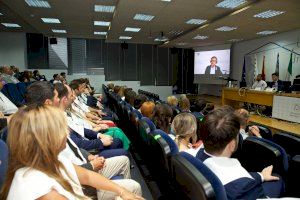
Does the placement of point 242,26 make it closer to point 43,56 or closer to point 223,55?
point 223,55

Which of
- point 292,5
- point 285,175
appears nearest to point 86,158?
point 285,175

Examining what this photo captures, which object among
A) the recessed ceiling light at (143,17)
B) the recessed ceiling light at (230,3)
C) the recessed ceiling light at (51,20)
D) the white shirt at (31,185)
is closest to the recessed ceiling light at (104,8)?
the recessed ceiling light at (143,17)

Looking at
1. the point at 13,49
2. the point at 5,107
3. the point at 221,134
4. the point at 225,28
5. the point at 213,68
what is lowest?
the point at 5,107

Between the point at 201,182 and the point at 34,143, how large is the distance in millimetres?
796

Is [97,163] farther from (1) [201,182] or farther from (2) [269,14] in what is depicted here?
(2) [269,14]

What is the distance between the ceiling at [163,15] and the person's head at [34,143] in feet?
18.2

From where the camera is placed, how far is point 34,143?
1.10m

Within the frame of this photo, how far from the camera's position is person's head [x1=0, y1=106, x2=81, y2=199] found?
1.10 meters

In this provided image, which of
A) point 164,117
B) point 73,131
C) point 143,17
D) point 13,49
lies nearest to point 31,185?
point 73,131

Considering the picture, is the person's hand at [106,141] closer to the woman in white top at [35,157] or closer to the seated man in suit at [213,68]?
the woman in white top at [35,157]

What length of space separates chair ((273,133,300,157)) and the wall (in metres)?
12.4

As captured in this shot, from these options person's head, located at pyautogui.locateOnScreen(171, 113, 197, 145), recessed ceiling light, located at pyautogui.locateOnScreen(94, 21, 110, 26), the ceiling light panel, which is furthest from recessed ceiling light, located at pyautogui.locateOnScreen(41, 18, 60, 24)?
person's head, located at pyautogui.locateOnScreen(171, 113, 197, 145)

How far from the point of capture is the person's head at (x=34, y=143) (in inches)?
43.4

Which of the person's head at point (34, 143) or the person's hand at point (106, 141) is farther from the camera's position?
the person's hand at point (106, 141)
